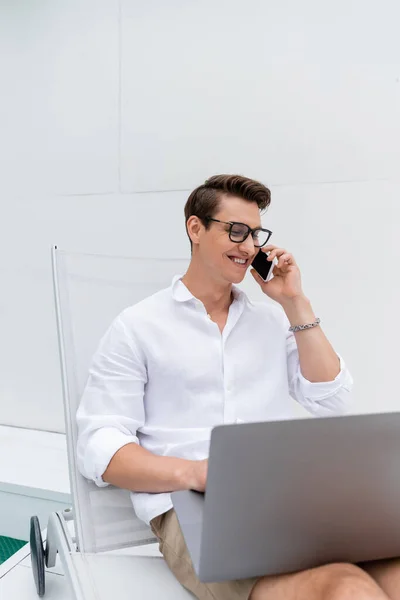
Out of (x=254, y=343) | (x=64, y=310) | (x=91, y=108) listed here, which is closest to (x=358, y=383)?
(x=254, y=343)

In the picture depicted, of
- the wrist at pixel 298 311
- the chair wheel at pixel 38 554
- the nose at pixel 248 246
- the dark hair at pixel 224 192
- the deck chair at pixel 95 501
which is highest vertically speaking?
the dark hair at pixel 224 192

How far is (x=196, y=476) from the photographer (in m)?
1.09

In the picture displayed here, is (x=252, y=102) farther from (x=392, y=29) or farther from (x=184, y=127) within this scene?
(x=392, y=29)

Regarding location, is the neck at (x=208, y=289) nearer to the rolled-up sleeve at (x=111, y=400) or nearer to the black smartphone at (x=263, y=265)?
the black smartphone at (x=263, y=265)

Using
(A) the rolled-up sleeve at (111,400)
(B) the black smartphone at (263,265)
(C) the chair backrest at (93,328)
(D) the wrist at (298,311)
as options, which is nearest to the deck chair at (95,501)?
(C) the chair backrest at (93,328)

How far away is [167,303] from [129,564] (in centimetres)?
65

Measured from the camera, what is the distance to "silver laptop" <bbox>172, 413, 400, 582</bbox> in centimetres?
77

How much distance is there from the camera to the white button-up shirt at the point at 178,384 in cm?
131

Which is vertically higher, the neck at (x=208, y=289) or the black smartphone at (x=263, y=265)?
the black smartphone at (x=263, y=265)

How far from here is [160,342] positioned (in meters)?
1.38

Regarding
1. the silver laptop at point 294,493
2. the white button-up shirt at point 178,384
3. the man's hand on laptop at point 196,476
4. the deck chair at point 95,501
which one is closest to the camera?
the silver laptop at point 294,493

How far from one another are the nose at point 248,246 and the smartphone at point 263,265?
71mm

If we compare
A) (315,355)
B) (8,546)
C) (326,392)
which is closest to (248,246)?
(315,355)

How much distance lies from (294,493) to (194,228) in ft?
2.84
